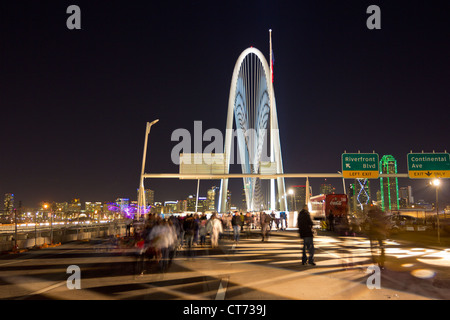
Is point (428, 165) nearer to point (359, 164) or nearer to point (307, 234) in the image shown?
point (359, 164)

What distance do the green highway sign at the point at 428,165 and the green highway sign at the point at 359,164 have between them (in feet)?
8.63

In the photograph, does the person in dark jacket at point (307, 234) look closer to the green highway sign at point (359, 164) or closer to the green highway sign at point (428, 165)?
the green highway sign at point (359, 164)

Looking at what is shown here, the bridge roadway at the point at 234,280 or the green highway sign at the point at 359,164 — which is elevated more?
the green highway sign at the point at 359,164

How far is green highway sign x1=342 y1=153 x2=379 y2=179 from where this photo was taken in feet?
100

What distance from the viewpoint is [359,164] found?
100 ft

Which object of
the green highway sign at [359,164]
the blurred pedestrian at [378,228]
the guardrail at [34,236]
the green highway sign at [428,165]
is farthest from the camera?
the green highway sign at [359,164]

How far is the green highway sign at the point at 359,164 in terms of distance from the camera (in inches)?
1200

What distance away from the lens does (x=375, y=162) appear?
3048 centimetres

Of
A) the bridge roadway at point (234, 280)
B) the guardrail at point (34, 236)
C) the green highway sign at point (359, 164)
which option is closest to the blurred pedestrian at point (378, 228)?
the bridge roadway at point (234, 280)

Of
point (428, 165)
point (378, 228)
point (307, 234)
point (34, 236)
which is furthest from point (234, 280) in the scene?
point (428, 165)

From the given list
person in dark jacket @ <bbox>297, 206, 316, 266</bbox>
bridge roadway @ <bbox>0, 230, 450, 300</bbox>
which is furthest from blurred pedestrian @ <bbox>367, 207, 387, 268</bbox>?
person in dark jacket @ <bbox>297, 206, 316, 266</bbox>

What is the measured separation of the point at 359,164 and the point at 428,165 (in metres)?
5.00

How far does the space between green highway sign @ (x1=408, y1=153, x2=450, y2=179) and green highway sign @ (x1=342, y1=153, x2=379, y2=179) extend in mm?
2630
